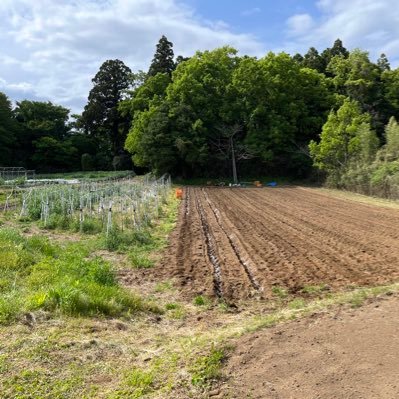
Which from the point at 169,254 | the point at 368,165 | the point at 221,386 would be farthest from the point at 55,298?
the point at 368,165

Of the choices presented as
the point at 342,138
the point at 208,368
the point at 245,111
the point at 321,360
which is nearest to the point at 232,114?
the point at 245,111

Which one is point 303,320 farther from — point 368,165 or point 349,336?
point 368,165

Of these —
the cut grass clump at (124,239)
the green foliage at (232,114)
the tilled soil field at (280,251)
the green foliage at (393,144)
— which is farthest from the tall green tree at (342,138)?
the cut grass clump at (124,239)

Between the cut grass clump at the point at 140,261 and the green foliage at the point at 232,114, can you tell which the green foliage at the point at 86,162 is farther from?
the cut grass clump at the point at 140,261

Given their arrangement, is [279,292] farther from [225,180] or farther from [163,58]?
[163,58]

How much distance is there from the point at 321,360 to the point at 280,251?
21.6 ft

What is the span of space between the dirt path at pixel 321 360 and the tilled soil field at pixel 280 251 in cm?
227

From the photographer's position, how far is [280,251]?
1088 cm

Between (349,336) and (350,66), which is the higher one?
(350,66)

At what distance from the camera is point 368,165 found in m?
27.8

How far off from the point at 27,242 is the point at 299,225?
29.5 feet

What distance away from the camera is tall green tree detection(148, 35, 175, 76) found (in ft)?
182

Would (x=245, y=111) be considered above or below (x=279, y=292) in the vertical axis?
above

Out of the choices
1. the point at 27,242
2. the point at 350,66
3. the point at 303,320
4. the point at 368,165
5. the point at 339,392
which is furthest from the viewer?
the point at 350,66
